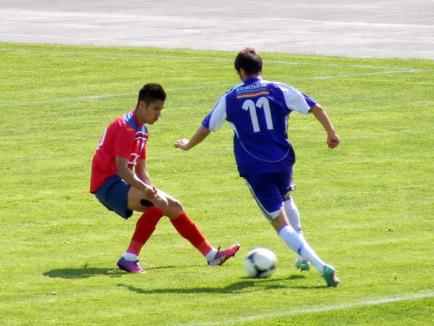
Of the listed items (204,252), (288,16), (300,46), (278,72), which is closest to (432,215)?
(204,252)

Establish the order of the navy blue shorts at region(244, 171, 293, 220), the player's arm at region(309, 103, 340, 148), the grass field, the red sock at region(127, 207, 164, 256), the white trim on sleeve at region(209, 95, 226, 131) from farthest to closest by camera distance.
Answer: the red sock at region(127, 207, 164, 256) → the white trim on sleeve at region(209, 95, 226, 131) → the navy blue shorts at region(244, 171, 293, 220) → the player's arm at region(309, 103, 340, 148) → the grass field

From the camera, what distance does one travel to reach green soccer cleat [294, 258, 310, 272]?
1294 centimetres

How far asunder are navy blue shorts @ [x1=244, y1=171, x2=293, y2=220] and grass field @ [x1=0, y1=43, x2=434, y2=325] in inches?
25.2

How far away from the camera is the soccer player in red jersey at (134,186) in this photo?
1307 cm

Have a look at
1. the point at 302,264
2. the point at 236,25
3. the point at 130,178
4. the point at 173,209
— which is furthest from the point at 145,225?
the point at 236,25

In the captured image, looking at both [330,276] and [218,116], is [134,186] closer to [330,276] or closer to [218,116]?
[218,116]

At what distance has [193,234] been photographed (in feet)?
43.8

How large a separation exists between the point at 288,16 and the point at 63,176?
21.2 meters

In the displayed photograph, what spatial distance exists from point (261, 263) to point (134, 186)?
1345 mm

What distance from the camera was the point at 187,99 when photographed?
25.0 meters

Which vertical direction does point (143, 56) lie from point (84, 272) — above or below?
below

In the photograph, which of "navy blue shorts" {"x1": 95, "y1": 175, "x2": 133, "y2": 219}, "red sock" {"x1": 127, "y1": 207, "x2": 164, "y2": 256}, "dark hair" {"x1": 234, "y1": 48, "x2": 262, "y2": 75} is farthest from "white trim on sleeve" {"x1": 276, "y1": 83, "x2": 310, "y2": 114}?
"navy blue shorts" {"x1": 95, "y1": 175, "x2": 133, "y2": 219}

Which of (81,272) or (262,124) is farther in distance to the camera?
(81,272)

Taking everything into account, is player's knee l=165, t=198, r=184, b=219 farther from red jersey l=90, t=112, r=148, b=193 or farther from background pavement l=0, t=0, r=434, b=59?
background pavement l=0, t=0, r=434, b=59
